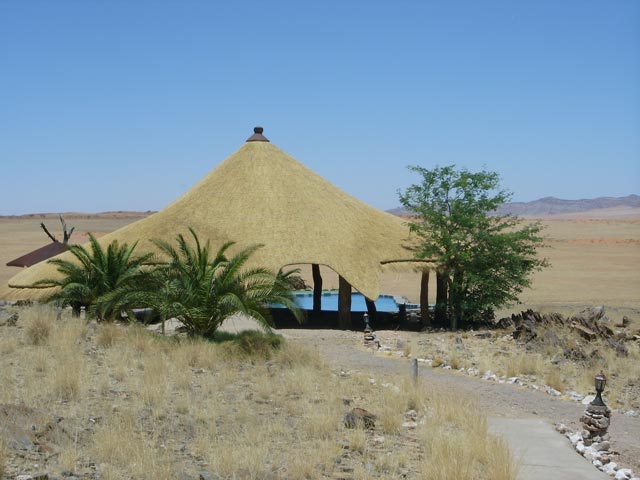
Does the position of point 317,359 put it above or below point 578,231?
below

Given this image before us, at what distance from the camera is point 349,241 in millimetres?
21828

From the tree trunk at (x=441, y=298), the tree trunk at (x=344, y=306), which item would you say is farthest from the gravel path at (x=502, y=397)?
the tree trunk at (x=441, y=298)

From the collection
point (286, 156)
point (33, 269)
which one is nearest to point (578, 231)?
point (286, 156)

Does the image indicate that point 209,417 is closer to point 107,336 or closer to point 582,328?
point 107,336

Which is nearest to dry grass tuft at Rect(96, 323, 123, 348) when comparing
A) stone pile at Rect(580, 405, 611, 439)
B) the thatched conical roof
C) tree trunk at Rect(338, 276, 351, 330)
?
the thatched conical roof

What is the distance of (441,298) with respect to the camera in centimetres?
2277

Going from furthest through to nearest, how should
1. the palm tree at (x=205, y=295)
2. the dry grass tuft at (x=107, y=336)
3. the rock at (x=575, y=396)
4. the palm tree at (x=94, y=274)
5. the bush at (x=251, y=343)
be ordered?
the palm tree at (x=94, y=274) < the palm tree at (x=205, y=295) < the bush at (x=251, y=343) < the dry grass tuft at (x=107, y=336) < the rock at (x=575, y=396)

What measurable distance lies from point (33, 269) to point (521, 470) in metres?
18.0

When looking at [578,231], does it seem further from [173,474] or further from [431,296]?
[173,474]

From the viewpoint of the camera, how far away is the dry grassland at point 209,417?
740cm

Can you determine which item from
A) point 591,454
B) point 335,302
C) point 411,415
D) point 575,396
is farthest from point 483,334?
point 335,302

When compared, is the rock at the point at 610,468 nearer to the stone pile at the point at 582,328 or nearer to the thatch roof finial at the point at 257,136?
the stone pile at the point at 582,328

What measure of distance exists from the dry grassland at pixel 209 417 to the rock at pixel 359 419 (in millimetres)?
101

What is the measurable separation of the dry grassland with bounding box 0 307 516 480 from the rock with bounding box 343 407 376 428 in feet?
0.33
